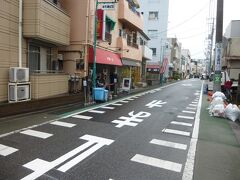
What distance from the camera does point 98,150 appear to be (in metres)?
5.76

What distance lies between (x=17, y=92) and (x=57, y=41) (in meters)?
4.49

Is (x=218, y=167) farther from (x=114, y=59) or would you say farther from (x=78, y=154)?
(x=114, y=59)

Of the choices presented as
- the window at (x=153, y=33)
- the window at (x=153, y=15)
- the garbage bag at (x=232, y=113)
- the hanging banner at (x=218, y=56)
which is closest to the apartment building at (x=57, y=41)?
the hanging banner at (x=218, y=56)

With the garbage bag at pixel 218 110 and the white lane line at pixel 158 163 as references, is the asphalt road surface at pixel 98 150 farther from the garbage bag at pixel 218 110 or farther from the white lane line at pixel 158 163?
the garbage bag at pixel 218 110

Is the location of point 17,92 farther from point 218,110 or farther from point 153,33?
point 153,33

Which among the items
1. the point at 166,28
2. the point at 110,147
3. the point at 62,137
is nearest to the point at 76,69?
the point at 62,137

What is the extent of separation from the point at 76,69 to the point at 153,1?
35.7 metres

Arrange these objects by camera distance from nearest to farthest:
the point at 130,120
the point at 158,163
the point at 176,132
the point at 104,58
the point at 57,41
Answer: the point at 158,163, the point at 176,132, the point at 130,120, the point at 57,41, the point at 104,58

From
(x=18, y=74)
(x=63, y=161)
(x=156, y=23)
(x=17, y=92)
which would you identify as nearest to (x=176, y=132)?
(x=63, y=161)

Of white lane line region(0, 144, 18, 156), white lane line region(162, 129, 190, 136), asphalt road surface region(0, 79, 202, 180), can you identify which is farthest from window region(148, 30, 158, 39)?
white lane line region(0, 144, 18, 156)

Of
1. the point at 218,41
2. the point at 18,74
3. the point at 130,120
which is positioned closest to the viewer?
the point at 130,120

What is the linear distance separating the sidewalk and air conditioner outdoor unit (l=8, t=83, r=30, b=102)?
24.2 feet

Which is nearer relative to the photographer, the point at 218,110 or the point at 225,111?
the point at 225,111

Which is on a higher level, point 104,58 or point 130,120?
point 104,58
